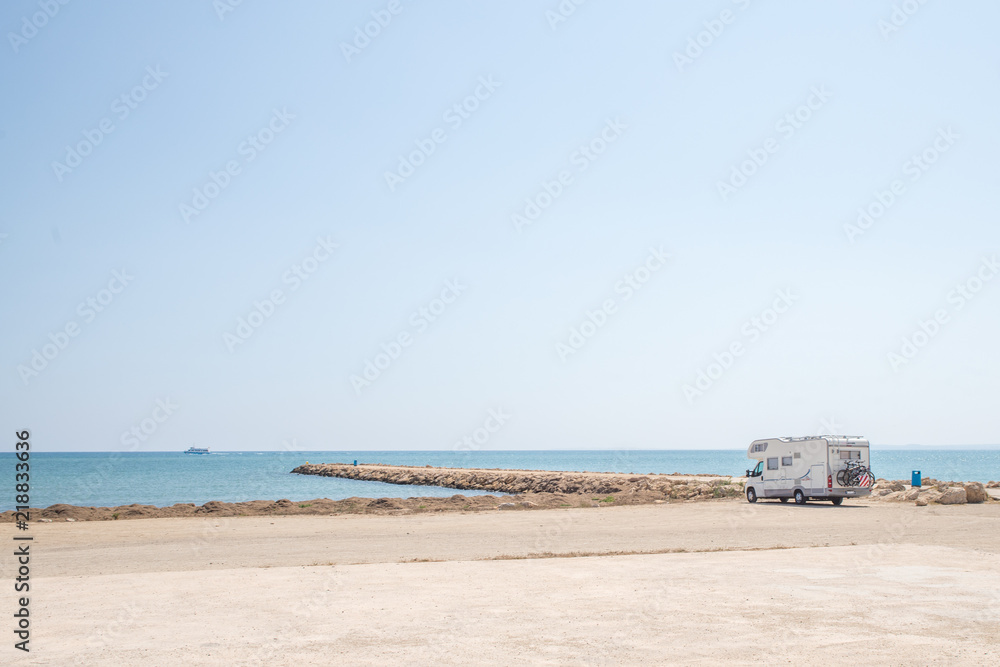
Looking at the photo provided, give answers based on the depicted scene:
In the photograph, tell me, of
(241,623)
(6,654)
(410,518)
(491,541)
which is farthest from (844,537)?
(6,654)

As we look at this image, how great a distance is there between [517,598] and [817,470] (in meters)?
24.9

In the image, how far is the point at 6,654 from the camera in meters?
8.70

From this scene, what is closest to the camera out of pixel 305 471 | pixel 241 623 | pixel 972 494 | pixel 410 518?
pixel 241 623

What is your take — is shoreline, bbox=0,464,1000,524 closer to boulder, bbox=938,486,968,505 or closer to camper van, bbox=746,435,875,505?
boulder, bbox=938,486,968,505

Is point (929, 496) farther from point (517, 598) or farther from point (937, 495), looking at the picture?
point (517, 598)

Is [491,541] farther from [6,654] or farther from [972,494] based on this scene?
[972,494]

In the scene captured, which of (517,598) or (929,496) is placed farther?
(929,496)

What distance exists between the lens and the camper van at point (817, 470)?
108 ft

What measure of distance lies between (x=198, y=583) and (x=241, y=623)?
371cm

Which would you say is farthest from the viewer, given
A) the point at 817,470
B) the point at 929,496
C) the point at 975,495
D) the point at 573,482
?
the point at 573,482

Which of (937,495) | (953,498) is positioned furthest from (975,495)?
(953,498)

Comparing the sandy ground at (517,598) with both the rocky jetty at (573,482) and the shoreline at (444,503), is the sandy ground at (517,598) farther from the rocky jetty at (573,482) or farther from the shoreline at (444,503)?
the rocky jetty at (573,482)

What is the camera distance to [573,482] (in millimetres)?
64500

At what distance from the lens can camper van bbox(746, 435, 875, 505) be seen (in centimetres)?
3294
